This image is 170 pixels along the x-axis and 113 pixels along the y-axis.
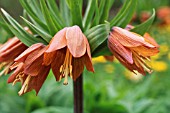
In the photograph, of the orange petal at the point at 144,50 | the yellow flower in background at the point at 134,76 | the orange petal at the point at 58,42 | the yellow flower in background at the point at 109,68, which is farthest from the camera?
the yellow flower in background at the point at 109,68

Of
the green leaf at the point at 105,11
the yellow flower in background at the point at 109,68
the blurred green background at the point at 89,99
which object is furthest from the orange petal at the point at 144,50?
the yellow flower in background at the point at 109,68

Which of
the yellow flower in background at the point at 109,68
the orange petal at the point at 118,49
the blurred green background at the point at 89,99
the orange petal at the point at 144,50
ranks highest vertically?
the orange petal at the point at 118,49

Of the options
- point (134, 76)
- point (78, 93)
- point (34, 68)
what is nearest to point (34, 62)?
point (34, 68)

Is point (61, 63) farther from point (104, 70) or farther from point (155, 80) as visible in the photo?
point (104, 70)

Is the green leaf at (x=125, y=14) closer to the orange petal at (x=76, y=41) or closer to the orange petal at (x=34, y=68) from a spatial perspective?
the orange petal at (x=76, y=41)

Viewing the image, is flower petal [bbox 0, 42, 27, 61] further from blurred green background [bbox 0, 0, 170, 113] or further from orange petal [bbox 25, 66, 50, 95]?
blurred green background [bbox 0, 0, 170, 113]

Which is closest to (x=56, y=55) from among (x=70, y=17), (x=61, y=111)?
(x=70, y=17)

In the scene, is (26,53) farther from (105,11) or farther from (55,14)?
(105,11)
